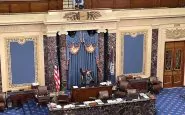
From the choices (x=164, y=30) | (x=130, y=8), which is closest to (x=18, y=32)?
(x=130, y=8)

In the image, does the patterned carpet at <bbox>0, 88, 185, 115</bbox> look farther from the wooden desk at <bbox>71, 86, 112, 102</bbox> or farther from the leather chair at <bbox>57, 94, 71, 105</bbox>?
the wooden desk at <bbox>71, 86, 112, 102</bbox>

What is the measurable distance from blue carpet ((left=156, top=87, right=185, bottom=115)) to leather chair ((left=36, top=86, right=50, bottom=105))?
556 cm

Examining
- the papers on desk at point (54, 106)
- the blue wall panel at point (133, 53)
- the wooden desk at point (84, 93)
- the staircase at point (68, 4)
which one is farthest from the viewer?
the blue wall panel at point (133, 53)

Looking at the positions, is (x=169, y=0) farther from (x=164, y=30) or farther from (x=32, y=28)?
(x=32, y=28)

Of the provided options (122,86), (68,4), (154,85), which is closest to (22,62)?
(68,4)

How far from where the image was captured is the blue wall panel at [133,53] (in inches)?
918

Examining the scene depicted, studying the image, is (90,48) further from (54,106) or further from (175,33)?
(175,33)

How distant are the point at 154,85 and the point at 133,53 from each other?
2.12m

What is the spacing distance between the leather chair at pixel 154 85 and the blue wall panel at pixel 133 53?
963 mm

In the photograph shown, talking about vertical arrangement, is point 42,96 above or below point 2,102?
above

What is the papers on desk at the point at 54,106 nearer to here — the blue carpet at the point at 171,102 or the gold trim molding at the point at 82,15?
the gold trim molding at the point at 82,15

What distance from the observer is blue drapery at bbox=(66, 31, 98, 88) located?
22234 millimetres

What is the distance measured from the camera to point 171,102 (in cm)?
2222

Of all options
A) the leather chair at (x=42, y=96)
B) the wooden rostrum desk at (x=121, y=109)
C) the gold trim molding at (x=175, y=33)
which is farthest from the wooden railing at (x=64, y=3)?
the wooden rostrum desk at (x=121, y=109)
